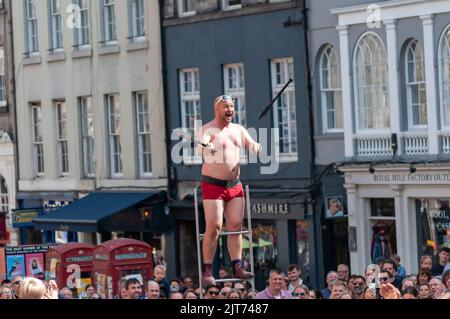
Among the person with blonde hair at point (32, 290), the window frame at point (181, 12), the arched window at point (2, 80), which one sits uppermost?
the window frame at point (181, 12)

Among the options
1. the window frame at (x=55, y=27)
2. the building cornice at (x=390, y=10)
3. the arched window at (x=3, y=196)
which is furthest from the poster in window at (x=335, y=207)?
the arched window at (x=3, y=196)

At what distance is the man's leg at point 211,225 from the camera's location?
53.8 feet

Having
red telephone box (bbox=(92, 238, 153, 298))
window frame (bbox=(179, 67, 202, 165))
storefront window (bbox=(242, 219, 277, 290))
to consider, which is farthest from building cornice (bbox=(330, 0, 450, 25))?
red telephone box (bbox=(92, 238, 153, 298))

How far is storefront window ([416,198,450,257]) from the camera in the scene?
30391mm

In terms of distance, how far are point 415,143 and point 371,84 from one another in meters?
1.72

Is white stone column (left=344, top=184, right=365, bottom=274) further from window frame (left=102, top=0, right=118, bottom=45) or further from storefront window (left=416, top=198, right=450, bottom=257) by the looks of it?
window frame (left=102, top=0, right=118, bottom=45)

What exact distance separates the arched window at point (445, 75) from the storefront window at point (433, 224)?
148 centimetres

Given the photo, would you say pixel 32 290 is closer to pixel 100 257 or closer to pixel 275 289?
pixel 275 289

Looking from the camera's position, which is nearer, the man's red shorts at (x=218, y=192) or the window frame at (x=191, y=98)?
the man's red shorts at (x=218, y=192)

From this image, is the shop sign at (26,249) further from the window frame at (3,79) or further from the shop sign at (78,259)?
the window frame at (3,79)

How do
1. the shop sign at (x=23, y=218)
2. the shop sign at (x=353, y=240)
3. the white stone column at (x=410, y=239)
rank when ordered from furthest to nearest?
the shop sign at (x=23, y=218), the shop sign at (x=353, y=240), the white stone column at (x=410, y=239)

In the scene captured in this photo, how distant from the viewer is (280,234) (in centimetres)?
3459

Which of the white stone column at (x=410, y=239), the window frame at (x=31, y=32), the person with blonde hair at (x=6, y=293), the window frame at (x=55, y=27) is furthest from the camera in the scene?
the window frame at (x=31, y=32)
